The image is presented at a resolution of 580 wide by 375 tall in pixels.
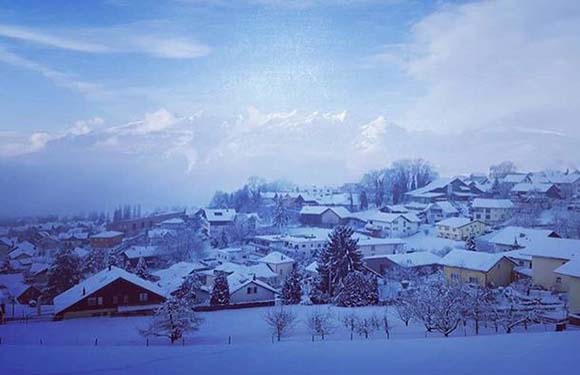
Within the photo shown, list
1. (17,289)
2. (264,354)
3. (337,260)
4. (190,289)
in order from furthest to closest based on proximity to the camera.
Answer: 1. (337,260)
2. (190,289)
3. (17,289)
4. (264,354)

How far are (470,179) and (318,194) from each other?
267 centimetres

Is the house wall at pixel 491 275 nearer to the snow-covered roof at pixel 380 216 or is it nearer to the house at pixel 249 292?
the snow-covered roof at pixel 380 216

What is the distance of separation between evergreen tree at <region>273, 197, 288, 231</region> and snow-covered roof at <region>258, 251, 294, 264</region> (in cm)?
113

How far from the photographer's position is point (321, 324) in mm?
5473

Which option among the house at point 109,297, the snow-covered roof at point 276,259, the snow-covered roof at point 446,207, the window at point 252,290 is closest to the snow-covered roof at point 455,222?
the snow-covered roof at point 446,207

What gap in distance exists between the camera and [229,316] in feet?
20.0

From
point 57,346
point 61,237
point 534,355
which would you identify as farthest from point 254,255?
point 534,355

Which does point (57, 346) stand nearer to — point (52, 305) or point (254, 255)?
point (52, 305)

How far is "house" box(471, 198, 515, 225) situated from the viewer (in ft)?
28.1

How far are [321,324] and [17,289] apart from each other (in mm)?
3805

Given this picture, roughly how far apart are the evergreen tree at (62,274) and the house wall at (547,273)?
6341mm

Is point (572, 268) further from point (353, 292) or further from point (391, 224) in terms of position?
point (391, 224)

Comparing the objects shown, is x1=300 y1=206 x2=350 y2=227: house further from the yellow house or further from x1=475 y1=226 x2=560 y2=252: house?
the yellow house

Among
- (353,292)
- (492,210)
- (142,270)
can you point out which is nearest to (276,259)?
(353,292)
